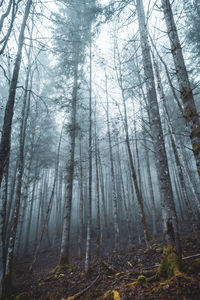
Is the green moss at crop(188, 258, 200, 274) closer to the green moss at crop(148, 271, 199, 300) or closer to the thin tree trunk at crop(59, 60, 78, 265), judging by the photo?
the green moss at crop(148, 271, 199, 300)

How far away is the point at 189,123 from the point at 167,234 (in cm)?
262

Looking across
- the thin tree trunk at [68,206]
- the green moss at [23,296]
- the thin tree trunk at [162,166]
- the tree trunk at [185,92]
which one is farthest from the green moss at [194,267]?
the thin tree trunk at [68,206]

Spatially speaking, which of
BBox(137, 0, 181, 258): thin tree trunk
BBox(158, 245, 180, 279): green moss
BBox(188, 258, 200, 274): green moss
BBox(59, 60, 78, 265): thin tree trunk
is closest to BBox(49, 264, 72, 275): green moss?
BBox(59, 60, 78, 265): thin tree trunk

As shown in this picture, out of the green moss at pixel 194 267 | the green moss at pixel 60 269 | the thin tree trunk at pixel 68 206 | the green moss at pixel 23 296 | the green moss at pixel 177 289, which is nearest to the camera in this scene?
the green moss at pixel 177 289

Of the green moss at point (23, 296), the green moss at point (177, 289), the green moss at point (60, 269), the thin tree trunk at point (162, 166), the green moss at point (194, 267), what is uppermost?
the thin tree trunk at point (162, 166)

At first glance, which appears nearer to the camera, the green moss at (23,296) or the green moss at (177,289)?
the green moss at (177,289)

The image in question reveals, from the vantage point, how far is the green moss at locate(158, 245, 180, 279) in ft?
9.77

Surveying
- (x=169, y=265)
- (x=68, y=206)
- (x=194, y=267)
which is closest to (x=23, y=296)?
(x=68, y=206)

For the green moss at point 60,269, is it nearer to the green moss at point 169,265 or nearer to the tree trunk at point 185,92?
the green moss at point 169,265

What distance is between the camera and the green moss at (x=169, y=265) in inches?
117

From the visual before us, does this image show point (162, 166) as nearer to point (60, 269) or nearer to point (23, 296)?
point (23, 296)

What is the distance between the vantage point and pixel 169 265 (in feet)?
10.3

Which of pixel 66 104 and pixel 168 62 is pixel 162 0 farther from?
pixel 168 62

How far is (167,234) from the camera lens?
3627 millimetres
